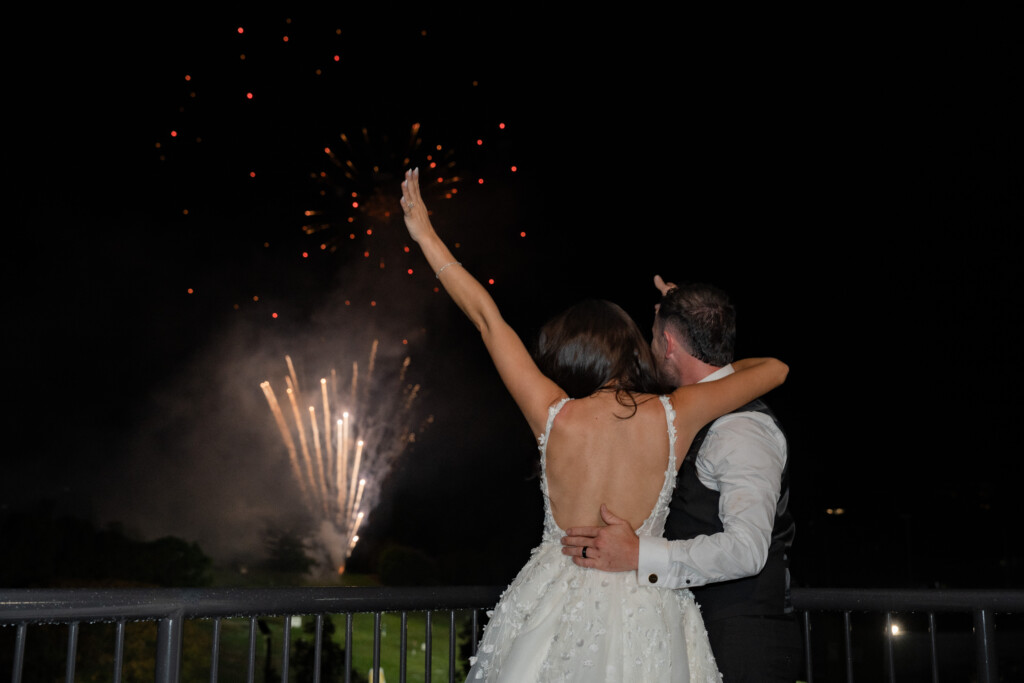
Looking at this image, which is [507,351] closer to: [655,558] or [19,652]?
[655,558]

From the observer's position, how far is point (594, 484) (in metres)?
2.30

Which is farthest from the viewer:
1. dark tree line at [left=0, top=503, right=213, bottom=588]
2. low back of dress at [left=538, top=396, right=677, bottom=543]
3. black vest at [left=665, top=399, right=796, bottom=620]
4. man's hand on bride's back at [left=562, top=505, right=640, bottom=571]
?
dark tree line at [left=0, top=503, right=213, bottom=588]

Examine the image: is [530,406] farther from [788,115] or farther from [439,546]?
[439,546]

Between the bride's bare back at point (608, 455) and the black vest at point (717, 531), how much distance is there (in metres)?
0.22

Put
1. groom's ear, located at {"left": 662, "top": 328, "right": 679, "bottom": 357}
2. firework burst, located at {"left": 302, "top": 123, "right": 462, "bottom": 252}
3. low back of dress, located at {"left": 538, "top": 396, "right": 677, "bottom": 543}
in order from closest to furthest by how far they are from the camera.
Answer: low back of dress, located at {"left": 538, "top": 396, "right": 677, "bottom": 543}, groom's ear, located at {"left": 662, "top": 328, "right": 679, "bottom": 357}, firework burst, located at {"left": 302, "top": 123, "right": 462, "bottom": 252}

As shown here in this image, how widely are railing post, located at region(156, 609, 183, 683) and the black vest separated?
4.91 feet

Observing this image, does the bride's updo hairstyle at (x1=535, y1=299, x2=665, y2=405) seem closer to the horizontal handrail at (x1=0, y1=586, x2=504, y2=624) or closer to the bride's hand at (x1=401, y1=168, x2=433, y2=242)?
the bride's hand at (x1=401, y1=168, x2=433, y2=242)

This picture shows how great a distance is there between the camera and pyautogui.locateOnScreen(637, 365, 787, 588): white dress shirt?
2.18 m

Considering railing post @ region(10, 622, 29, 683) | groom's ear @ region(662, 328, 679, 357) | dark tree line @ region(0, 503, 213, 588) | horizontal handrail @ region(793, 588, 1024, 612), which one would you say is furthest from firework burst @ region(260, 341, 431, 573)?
railing post @ region(10, 622, 29, 683)

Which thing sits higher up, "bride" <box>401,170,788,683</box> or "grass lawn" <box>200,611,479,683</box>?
"bride" <box>401,170,788,683</box>

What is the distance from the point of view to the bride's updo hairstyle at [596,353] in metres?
2.40

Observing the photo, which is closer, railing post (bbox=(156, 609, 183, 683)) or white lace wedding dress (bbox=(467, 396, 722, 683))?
white lace wedding dress (bbox=(467, 396, 722, 683))

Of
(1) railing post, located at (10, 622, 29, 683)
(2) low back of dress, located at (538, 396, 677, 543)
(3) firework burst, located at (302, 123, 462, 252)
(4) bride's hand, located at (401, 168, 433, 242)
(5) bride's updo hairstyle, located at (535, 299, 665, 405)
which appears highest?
(3) firework burst, located at (302, 123, 462, 252)

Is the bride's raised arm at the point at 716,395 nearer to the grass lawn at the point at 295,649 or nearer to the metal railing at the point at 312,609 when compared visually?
the metal railing at the point at 312,609
